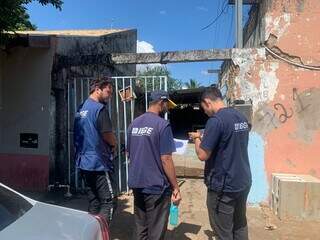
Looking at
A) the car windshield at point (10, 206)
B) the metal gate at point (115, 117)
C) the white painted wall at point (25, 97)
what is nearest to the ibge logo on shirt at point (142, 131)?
the car windshield at point (10, 206)

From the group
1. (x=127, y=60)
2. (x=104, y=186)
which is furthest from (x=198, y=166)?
(x=104, y=186)

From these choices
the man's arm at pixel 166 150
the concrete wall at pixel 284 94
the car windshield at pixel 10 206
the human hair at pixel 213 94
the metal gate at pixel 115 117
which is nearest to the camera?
the car windshield at pixel 10 206

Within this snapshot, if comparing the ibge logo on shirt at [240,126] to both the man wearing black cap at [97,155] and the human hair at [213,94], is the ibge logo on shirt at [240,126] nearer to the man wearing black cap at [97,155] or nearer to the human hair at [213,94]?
the human hair at [213,94]

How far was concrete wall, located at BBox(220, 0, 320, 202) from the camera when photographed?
7.47 m

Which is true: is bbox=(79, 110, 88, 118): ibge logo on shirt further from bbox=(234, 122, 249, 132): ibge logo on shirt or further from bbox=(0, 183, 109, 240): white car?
bbox=(0, 183, 109, 240): white car

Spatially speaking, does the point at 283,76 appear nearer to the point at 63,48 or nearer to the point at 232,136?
the point at 232,136

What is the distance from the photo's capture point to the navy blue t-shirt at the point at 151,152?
481 centimetres

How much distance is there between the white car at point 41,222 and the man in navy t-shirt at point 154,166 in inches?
54.0

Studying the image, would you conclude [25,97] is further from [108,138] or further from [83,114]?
[108,138]

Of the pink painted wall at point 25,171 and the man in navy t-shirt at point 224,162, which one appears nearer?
the man in navy t-shirt at point 224,162

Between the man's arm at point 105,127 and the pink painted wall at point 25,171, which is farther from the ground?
the man's arm at point 105,127

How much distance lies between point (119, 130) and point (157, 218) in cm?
373

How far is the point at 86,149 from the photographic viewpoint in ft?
17.8

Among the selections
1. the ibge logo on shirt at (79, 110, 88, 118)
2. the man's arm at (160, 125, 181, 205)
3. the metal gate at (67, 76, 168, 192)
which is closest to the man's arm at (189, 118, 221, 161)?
the man's arm at (160, 125, 181, 205)
